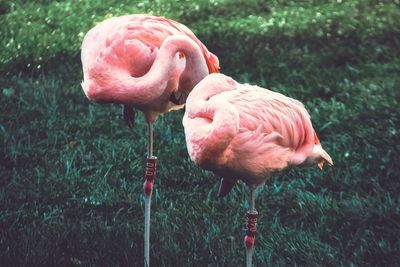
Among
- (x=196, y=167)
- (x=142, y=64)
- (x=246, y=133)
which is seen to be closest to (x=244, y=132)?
(x=246, y=133)

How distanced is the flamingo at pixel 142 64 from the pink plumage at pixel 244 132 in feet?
0.84

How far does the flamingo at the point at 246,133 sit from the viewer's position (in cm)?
272

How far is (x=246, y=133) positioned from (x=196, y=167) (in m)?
1.75

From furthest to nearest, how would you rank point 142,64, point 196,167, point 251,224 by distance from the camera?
1. point 196,167
2. point 142,64
3. point 251,224

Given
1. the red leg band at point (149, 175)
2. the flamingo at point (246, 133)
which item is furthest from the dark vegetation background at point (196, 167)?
the flamingo at point (246, 133)

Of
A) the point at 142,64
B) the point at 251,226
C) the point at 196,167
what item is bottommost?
the point at 196,167

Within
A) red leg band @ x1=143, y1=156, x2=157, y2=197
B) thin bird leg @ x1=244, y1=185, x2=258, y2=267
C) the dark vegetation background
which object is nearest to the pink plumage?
thin bird leg @ x1=244, y1=185, x2=258, y2=267

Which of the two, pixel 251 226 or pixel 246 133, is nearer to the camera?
pixel 246 133

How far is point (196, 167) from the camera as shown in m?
4.50

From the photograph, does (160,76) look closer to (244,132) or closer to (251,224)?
(244,132)

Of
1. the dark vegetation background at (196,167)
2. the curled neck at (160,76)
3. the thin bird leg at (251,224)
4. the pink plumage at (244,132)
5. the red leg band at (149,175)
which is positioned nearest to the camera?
the pink plumage at (244,132)

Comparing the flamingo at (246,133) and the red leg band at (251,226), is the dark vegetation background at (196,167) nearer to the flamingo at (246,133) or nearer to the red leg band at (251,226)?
the red leg band at (251,226)

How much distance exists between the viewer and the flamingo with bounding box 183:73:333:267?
2.72 meters

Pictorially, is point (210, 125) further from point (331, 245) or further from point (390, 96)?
point (390, 96)
